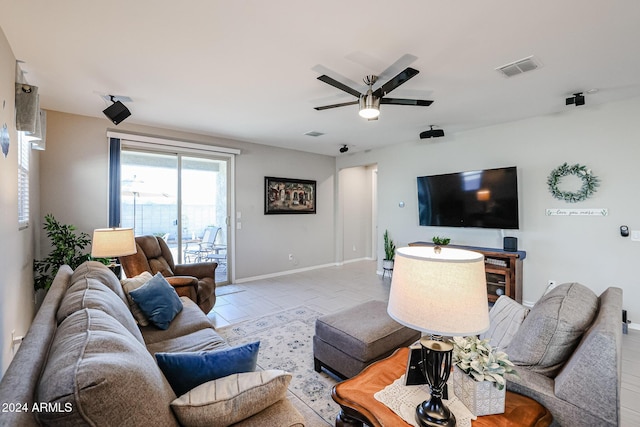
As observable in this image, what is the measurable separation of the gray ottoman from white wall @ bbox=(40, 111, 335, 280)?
3327mm

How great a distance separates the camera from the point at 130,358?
927mm

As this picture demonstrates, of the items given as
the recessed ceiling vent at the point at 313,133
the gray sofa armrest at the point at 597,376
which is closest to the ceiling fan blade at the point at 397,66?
the recessed ceiling vent at the point at 313,133

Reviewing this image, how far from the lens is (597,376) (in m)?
1.12

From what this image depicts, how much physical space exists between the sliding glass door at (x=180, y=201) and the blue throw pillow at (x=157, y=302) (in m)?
2.40

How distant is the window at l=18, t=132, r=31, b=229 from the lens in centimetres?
263

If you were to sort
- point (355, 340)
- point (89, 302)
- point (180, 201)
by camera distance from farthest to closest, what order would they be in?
point (180, 201), point (355, 340), point (89, 302)

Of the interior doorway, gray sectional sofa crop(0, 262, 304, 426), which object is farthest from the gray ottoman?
the interior doorway

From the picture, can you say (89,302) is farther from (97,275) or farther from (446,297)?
(446,297)

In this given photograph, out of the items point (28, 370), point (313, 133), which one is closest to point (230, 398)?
point (28, 370)

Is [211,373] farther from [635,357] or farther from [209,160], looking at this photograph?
[209,160]

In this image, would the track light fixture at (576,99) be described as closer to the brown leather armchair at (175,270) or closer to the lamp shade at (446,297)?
the lamp shade at (446,297)

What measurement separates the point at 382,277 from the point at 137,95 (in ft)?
15.8

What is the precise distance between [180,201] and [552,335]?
4.87m

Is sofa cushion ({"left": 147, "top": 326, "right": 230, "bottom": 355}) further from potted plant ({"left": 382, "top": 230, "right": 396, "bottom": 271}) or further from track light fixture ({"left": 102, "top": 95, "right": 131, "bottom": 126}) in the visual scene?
potted plant ({"left": 382, "top": 230, "right": 396, "bottom": 271})
